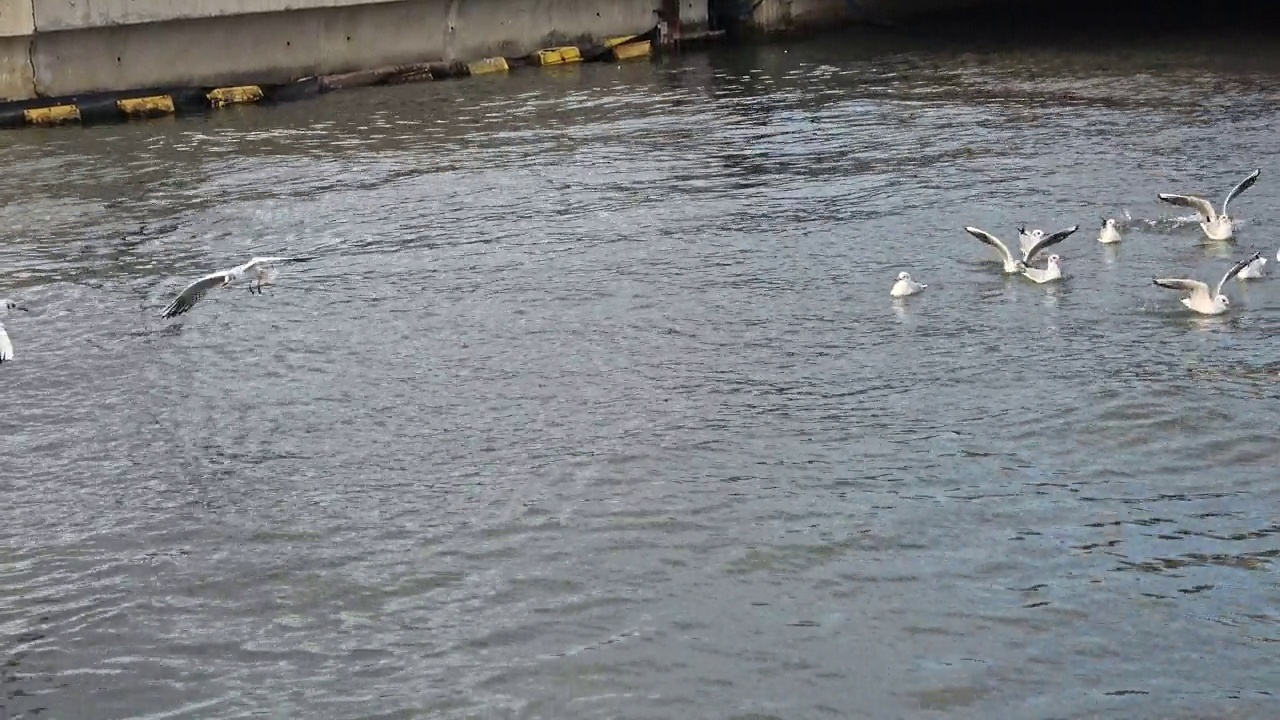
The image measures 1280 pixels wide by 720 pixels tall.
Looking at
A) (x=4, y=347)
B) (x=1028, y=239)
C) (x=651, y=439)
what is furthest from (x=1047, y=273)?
(x=4, y=347)

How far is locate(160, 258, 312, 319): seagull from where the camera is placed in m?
16.9

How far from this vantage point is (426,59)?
35.2 meters

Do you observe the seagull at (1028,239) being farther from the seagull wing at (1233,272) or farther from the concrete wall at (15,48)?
the concrete wall at (15,48)

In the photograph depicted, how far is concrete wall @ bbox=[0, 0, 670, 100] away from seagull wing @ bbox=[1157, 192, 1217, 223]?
60.6ft

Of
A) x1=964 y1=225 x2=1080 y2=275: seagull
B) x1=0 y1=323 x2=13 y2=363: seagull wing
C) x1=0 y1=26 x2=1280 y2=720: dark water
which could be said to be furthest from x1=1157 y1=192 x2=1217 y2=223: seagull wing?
x1=0 y1=323 x2=13 y2=363: seagull wing

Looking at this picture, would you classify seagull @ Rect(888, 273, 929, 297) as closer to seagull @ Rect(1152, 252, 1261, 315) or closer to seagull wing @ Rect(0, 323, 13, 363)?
seagull @ Rect(1152, 252, 1261, 315)

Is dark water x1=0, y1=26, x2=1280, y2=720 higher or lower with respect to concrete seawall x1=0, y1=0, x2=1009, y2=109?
lower

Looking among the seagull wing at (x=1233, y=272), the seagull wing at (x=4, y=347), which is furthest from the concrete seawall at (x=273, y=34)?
the seagull wing at (x=1233, y=272)

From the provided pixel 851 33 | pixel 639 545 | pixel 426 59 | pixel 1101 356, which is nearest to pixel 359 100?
pixel 426 59

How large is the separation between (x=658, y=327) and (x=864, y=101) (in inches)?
539

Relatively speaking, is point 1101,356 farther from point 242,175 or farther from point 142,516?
point 242,175

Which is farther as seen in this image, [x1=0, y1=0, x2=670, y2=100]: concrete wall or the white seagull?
[x1=0, y1=0, x2=670, y2=100]: concrete wall

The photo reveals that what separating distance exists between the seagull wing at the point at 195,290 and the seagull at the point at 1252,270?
981 cm

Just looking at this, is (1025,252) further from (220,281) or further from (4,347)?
(4,347)
